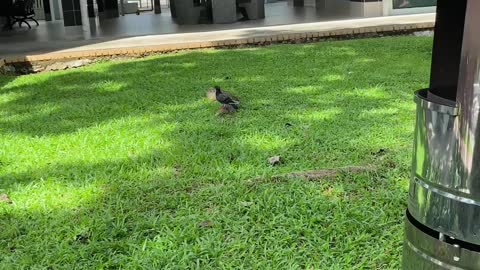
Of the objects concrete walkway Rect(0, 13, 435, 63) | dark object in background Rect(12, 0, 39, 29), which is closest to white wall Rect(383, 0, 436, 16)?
concrete walkway Rect(0, 13, 435, 63)

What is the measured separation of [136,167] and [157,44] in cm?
495

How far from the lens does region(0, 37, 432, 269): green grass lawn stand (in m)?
2.07

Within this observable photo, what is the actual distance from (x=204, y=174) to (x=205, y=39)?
5.51 meters

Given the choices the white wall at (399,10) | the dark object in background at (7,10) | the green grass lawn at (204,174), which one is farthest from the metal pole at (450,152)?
the dark object in background at (7,10)

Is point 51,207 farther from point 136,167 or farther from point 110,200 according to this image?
point 136,167

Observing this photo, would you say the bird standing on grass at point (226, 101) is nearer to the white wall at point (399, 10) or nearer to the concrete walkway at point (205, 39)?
the concrete walkway at point (205, 39)

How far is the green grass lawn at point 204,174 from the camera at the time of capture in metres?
2.07

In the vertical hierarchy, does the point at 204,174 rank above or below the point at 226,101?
below

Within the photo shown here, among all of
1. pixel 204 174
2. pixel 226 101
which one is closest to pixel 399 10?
pixel 226 101

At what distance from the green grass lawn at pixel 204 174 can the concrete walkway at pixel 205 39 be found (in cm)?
192

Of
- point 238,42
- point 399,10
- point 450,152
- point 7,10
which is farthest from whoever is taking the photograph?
point 7,10

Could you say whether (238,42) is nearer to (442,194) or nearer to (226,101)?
(226,101)

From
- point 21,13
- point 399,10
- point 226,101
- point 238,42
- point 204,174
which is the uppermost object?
point 21,13

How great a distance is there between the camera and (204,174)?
2791mm
